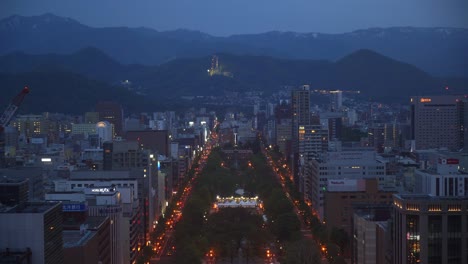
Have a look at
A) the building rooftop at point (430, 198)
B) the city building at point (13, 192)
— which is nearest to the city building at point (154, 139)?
the city building at point (13, 192)

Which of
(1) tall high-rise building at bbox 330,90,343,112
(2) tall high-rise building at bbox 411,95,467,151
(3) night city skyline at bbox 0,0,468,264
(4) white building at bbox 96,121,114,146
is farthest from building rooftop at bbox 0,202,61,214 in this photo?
(1) tall high-rise building at bbox 330,90,343,112

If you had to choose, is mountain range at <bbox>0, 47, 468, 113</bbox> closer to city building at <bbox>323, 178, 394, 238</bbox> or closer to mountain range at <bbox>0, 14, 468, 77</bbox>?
mountain range at <bbox>0, 14, 468, 77</bbox>

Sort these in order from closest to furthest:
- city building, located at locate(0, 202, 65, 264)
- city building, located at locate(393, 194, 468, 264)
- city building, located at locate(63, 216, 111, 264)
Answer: city building, located at locate(0, 202, 65, 264) < city building, located at locate(393, 194, 468, 264) < city building, located at locate(63, 216, 111, 264)

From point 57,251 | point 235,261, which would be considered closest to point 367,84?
point 235,261

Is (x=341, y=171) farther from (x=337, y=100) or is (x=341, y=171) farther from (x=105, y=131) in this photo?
(x=337, y=100)

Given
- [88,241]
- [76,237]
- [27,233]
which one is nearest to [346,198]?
[76,237]
